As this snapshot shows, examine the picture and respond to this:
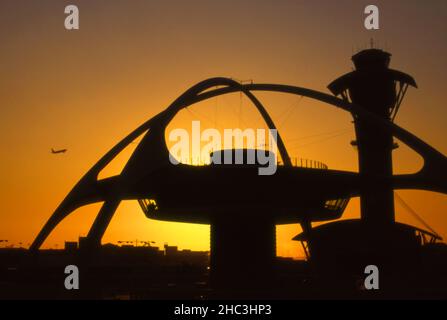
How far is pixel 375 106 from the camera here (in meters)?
110

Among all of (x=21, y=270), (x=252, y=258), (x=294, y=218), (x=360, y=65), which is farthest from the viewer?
(x=360, y=65)

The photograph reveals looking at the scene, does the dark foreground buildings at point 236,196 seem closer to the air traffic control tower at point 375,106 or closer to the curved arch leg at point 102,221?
the curved arch leg at point 102,221

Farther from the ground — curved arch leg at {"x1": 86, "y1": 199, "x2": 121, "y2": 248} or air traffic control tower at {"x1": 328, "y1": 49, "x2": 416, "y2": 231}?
air traffic control tower at {"x1": 328, "y1": 49, "x2": 416, "y2": 231}

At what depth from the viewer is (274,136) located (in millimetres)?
74188

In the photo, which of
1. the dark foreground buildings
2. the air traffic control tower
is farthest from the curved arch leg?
the air traffic control tower

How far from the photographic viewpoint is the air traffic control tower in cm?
10756

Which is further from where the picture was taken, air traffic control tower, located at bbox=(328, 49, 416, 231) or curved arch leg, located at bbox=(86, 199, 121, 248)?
air traffic control tower, located at bbox=(328, 49, 416, 231)

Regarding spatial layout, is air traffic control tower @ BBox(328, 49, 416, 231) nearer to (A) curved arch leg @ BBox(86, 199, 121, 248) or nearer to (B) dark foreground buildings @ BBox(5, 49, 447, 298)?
(B) dark foreground buildings @ BBox(5, 49, 447, 298)

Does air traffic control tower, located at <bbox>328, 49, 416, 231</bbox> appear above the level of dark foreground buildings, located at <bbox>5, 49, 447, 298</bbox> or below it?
above

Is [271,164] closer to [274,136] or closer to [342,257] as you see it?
[274,136]

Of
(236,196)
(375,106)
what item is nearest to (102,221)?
(236,196)

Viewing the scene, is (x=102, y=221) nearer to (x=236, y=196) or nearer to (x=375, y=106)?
(x=236, y=196)
